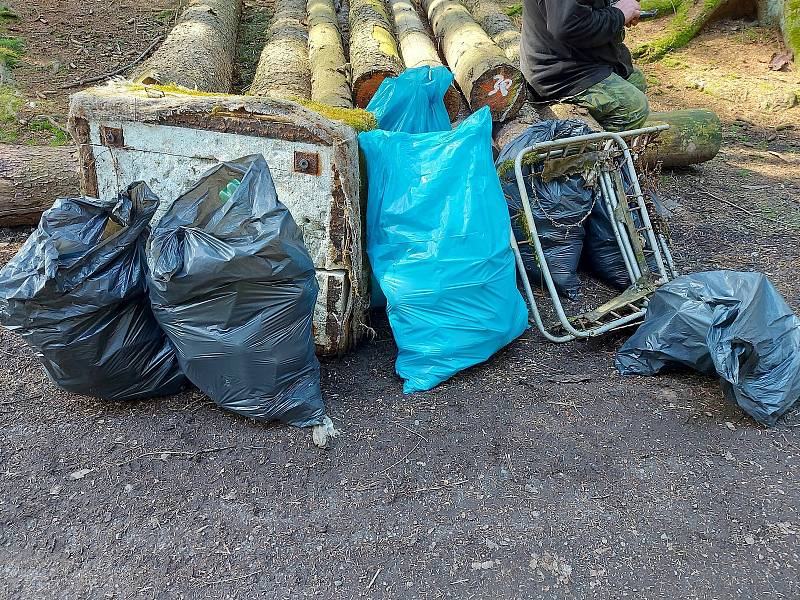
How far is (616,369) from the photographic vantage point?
9.92 feet

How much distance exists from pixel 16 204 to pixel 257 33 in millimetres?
3915

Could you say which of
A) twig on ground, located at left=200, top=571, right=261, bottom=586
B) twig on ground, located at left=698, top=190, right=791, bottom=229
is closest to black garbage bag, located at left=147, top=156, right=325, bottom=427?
twig on ground, located at left=200, top=571, right=261, bottom=586

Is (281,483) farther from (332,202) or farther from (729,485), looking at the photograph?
(729,485)

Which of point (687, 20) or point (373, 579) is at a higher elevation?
point (687, 20)

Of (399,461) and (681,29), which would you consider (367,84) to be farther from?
(681,29)

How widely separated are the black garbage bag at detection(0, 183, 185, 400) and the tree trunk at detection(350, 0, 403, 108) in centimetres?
187

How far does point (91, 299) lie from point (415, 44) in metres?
3.40

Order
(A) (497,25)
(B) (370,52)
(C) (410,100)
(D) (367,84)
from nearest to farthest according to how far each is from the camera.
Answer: (C) (410,100), (D) (367,84), (B) (370,52), (A) (497,25)

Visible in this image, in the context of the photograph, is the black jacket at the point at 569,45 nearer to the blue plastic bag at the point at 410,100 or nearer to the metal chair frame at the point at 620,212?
the metal chair frame at the point at 620,212

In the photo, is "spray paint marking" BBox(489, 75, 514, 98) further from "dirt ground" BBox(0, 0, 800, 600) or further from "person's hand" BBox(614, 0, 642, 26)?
"dirt ground" BBox(0, 0, 800, 600)

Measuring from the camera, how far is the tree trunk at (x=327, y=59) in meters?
4.02

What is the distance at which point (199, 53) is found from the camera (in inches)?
175

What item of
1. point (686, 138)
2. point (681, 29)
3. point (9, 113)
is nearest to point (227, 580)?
point (9, 113)

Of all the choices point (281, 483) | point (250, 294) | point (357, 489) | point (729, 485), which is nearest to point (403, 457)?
point (357, 489)
